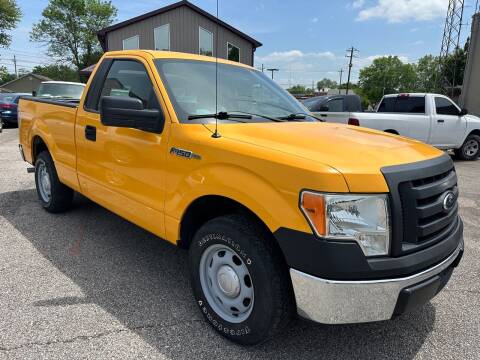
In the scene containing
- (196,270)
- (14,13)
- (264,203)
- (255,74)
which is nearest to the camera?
(264,203)

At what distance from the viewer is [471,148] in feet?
37.6

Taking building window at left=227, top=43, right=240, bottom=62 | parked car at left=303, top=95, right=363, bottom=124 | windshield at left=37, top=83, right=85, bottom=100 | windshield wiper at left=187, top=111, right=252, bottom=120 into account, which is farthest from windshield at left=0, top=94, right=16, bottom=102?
windshield wiper at left=187, top=111, right=252, bottom=120

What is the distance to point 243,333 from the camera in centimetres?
251

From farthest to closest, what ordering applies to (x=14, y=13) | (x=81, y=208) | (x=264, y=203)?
(x=14, y=13) < (x=81, y=208) < (x=264, y=203)

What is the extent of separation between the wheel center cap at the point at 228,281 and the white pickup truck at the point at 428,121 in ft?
26.1

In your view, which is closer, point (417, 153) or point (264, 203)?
point (264, 203)

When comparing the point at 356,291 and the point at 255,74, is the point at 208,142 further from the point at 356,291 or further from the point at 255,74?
the point at 255,74

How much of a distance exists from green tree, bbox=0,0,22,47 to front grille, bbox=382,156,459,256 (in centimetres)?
5230

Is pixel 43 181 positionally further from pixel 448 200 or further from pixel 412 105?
pixel 412 105

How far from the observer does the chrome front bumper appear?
204 centimetres

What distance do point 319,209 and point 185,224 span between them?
119 centimetres

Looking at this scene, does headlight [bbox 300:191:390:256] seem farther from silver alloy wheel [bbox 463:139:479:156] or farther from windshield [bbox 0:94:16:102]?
windshield [bbox 0:94:16:102]

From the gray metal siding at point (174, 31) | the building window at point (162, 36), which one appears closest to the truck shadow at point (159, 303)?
the gray metal siding at point (174, 31)

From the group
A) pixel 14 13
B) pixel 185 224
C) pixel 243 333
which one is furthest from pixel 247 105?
pixel 14 13
